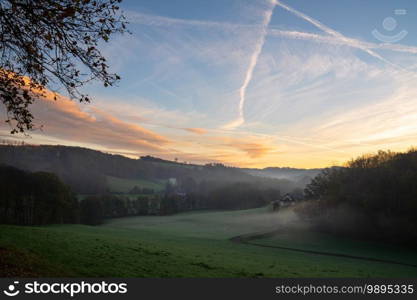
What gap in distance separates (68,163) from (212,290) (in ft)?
565

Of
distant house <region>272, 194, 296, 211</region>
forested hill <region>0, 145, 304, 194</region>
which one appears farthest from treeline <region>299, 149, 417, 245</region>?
forested hill <region>0, 145, 304, 194</region>

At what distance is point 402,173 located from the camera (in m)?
49.9

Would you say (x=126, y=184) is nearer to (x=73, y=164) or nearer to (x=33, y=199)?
(x=73, y=164)

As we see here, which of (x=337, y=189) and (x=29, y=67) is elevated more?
(x=29, y=67)

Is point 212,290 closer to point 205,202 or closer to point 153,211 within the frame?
point 153,211

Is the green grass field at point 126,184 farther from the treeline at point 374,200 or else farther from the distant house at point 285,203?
the treeline at point 374,200

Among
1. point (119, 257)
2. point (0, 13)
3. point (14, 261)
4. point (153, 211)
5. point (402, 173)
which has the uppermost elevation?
point (0, 13)

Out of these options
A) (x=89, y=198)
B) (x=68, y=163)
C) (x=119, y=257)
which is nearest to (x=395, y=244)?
(x=119, y=257)

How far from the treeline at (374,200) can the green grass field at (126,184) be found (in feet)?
388

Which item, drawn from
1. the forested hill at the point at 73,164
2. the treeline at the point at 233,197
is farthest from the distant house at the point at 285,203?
the forested hill at the point at 73,164

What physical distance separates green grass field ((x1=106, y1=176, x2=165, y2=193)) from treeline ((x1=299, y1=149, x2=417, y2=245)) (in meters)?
118

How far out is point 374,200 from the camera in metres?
51.4

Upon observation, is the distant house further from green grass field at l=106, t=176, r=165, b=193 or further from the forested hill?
green grass field at l=106, t=176, r=165, b=193

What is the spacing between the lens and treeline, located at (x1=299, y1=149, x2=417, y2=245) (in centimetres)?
4862
